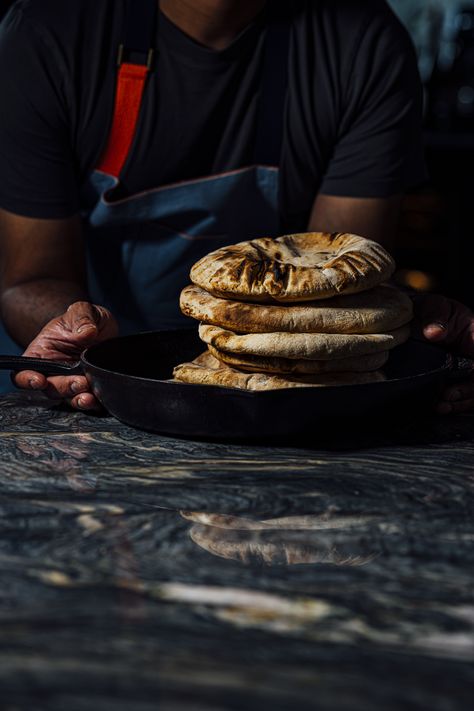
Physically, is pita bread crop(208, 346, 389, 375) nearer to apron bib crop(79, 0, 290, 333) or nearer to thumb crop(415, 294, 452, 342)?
thumb crop(415, 294, 452, 342)

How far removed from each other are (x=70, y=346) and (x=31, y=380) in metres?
0.11

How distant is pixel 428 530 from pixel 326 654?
0.75 feet

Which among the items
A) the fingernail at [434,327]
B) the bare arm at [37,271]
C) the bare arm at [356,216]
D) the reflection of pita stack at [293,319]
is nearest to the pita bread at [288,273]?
the reflection of pita stack at [293,319]

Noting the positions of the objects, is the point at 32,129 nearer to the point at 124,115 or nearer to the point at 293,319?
the point at 124,115

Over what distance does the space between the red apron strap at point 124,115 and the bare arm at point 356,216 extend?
1.29 feet

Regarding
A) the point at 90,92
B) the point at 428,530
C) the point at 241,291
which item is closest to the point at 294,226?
the point at 90,92

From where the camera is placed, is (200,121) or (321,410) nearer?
(321,410)

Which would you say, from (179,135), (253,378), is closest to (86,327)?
(253,378)

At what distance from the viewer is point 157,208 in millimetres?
1804

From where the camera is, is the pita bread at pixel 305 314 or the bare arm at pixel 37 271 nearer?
the pita bread at pixel 305 314

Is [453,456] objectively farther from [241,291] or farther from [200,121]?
[200,121]

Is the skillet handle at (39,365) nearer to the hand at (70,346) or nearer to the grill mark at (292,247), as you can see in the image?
the hand at (70,346)

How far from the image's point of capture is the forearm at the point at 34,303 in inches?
63.7

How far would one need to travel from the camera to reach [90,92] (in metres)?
1.69
